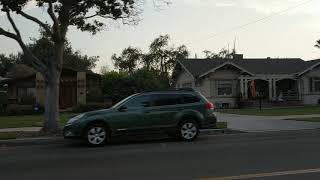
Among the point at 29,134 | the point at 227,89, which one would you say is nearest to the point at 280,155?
the point at 29,134

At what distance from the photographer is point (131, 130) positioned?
57.5 feet

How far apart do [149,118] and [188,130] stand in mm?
1386

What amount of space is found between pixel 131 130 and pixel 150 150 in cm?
258

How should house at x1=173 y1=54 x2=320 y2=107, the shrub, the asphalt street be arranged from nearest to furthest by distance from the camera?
the asphalt street < the shrub < house at x1=173 y1=54 x2=320 y2=107

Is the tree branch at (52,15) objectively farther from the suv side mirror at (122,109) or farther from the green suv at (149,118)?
the suv side mirror at (122,109)

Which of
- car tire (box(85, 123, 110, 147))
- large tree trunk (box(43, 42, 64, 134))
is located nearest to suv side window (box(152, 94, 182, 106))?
car tire (box(85, 123, 110, 147))

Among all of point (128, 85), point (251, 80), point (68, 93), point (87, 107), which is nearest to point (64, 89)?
point (68, 93)

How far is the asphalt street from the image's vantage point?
10484mm

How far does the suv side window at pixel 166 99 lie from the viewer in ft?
59.7

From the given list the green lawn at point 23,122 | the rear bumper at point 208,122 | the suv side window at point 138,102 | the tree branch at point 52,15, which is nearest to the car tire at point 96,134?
the suv side window at point 138,102

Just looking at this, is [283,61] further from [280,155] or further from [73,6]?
[280,155]

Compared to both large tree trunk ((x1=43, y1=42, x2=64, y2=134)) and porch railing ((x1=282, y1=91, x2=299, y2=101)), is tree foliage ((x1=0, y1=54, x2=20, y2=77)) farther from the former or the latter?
large tree trunk ((x1=43, y1=42, x2=64, y2=134))

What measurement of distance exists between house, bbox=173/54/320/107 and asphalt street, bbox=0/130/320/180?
1320 inches

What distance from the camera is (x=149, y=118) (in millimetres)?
17797
